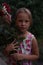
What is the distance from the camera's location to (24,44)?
363 cm

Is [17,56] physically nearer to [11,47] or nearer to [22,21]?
[11,47]

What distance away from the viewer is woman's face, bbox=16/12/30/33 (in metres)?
3.46

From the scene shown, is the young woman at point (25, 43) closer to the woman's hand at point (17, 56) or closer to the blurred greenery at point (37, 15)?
the woman's hand at point (17, 56)

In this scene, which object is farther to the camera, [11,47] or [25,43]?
[25,43]

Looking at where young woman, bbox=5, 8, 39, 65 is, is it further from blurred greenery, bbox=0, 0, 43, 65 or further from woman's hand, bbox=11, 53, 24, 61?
blurred greenery, bbox=0, 0, 43, 65

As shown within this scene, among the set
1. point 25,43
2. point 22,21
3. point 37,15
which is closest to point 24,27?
point 22,21

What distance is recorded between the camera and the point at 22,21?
3508mm

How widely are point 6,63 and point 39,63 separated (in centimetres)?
373

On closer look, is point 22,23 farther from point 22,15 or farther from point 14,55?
point 14,55

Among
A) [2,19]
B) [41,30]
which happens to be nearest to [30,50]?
[2,19]

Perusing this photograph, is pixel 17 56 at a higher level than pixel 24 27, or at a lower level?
lower

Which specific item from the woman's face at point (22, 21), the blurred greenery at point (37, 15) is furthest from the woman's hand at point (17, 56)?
the blurred greenery at point (37, 15)

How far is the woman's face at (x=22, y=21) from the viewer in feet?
11.4

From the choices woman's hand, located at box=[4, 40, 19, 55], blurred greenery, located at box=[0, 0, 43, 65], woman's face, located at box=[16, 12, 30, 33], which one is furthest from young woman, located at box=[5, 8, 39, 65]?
blurred greenery, located at box=[0, 0, 43, 65]
